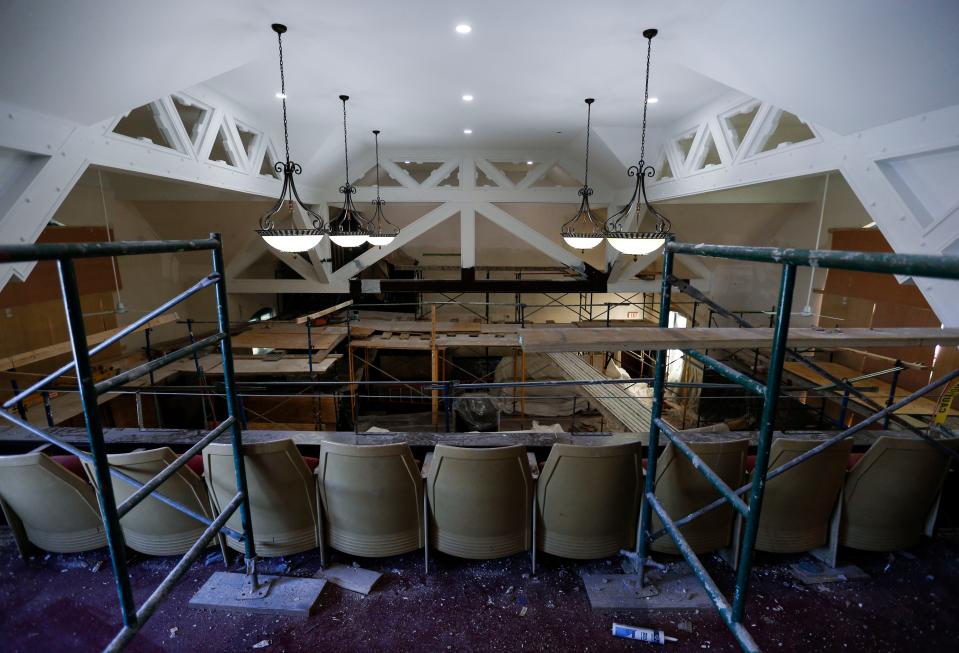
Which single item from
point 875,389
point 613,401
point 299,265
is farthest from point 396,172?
point 875,389

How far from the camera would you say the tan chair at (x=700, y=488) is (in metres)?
2.19

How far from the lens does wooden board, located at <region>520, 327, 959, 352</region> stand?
157 centimetres

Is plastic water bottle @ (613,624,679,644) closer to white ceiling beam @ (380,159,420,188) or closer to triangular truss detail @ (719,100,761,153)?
triangular truss detail @ (719,100,761,153)

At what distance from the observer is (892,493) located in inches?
90.0

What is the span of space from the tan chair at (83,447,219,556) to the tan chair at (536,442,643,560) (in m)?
1.79

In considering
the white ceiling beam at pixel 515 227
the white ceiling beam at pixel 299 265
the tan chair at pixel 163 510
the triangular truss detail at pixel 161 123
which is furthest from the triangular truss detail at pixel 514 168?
the tan chair at pixel 163 510

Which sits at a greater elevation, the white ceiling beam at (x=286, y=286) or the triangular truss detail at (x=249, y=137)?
the triangular truss detail at (x=249, y=137)

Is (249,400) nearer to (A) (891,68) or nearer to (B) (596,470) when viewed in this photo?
(B) (596,470)

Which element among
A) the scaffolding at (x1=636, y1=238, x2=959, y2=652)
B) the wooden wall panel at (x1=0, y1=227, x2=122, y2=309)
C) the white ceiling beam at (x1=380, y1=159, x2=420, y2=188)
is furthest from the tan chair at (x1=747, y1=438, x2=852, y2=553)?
the wooden wall panel at (x1=0, y1=227, x2=122, y2=309)

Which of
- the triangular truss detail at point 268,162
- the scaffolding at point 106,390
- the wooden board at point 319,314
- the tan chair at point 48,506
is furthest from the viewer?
the wooden board at point 319,314

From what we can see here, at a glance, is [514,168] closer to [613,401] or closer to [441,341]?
[441,341]

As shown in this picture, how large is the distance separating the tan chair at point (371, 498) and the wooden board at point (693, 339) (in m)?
1.00

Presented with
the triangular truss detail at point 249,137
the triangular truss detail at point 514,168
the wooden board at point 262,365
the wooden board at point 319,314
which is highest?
the triangular truss detail at point 514,168

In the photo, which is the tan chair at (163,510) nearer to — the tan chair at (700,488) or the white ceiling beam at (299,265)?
the tan chair at (700,488)
